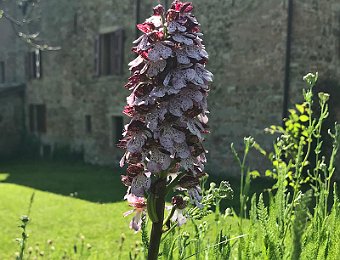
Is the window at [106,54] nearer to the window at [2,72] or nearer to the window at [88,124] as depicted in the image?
the window at [88,124]

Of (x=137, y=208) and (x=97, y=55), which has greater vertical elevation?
(x=97, y=55)

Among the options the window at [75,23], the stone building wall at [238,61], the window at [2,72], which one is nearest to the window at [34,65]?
the window at [2,72]

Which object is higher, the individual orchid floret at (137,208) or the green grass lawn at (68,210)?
the individual orchid floret at (137,208)

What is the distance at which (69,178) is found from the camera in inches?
497

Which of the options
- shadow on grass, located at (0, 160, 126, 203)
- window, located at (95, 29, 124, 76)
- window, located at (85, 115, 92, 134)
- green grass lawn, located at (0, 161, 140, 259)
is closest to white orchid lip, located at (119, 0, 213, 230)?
green grass lawn, located at (0, 161, 140, 259)

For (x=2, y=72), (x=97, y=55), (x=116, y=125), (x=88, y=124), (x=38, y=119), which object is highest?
(x=97, y=55)

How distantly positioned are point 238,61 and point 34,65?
10.7 m

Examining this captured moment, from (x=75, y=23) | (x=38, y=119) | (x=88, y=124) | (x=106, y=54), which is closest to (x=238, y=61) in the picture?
(x=106, y=54)

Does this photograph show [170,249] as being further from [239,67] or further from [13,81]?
[13,81]

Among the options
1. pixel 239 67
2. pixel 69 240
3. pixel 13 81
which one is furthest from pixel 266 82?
pixel 13 81

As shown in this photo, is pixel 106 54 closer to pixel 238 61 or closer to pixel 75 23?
pixel 75 23

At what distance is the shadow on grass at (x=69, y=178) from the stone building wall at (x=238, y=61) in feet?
3.37

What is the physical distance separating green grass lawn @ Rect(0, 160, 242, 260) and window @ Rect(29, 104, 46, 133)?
159 inches

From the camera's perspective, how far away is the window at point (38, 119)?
61.4 feet
